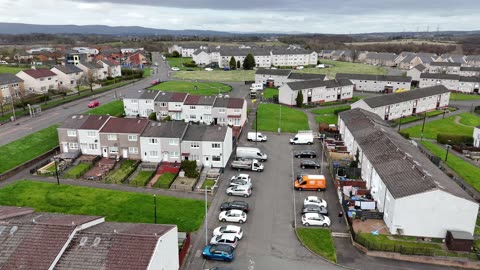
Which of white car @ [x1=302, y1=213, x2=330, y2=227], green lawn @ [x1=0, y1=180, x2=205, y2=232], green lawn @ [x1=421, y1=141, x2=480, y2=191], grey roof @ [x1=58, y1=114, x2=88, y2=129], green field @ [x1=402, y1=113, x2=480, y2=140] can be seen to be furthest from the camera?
green field @ [x1=402, y1=113, x2=480, y2=140]

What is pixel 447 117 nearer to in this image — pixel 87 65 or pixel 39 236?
pixel 39 236

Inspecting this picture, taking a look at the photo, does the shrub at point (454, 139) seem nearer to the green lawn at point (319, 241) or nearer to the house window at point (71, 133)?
the green lawn at point (319, 241)

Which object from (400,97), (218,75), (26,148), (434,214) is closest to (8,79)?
(26,148)

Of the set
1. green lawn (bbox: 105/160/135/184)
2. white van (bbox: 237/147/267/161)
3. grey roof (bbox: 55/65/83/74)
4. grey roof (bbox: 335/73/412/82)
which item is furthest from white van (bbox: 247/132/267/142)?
grey roof (bbox: 55/65/83/74)

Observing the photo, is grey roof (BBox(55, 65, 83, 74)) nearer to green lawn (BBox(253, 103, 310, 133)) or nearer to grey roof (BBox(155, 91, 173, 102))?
grey roof (BBox(155, 91, 173, 102))

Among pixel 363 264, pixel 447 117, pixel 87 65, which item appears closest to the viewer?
pixel 363 264

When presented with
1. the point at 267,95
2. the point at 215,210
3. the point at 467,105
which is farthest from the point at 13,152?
the point at 467,105

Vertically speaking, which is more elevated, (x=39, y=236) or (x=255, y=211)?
(x=39, y=236)
